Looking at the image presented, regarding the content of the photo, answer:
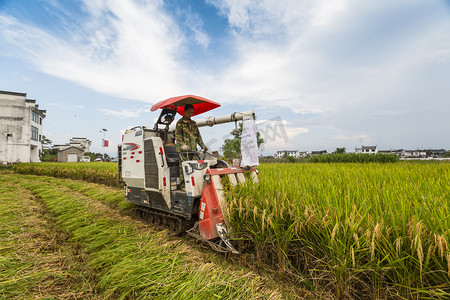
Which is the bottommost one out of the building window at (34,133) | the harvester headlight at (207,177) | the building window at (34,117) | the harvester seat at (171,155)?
the harvester headlight at (207,177)

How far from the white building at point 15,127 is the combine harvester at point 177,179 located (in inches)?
1269

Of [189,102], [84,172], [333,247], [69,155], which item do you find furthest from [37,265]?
[69,155]

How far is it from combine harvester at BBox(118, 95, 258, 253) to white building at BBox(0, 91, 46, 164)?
32.2m

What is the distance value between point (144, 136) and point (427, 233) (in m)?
4.64

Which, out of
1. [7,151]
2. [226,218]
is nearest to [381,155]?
[226,218]

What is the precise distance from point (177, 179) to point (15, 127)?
34886 millimetres

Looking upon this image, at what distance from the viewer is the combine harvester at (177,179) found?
11.8 feet

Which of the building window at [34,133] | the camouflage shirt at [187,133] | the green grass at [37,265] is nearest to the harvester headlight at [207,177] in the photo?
the camouflage shirt at [187,133]

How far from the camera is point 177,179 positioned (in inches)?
173

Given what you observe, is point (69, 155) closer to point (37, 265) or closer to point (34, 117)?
point (34, 117)

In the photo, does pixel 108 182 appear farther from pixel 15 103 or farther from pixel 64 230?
pixel 15 103

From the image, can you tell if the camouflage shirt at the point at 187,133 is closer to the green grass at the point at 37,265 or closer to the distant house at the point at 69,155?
the green grass at the point at 37,265

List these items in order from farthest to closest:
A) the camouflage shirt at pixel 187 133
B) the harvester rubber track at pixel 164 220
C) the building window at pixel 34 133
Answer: the building window at pixel 34 133, the camouflage shirt at pixel 187 133, the harvester rubber track at pixel 164 220

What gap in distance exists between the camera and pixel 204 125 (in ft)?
17.4
